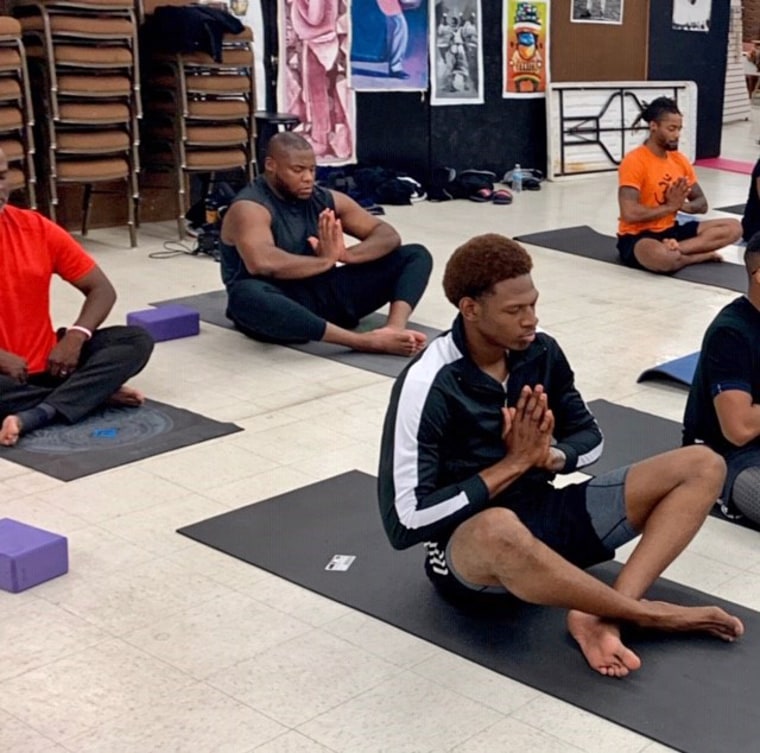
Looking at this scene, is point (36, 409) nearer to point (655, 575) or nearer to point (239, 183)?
point (655, 575)

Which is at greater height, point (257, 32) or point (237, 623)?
point (257, 32)

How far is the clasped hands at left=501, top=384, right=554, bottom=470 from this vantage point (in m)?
2.52

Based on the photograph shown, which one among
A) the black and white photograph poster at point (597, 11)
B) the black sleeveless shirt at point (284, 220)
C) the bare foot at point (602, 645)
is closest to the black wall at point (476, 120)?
the black and white photograph poster at point (597, 11)

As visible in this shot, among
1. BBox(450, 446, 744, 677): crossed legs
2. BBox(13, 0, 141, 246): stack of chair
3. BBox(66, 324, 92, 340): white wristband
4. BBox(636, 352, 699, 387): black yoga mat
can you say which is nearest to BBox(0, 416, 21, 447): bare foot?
BBox(66, 324, 92, 340): white wristband

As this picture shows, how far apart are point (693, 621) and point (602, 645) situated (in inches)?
9.1

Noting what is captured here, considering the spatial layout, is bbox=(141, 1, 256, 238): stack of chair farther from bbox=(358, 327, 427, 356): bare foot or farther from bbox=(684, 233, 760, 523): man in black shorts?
bbox=(684, 233, 760, 523): man in black shorts

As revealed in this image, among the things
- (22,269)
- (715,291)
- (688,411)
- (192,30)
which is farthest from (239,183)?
(688,411)

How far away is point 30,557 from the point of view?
2852 mm

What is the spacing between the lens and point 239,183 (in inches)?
296

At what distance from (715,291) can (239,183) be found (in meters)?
2.91

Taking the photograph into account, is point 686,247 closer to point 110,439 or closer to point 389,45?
point 389,45

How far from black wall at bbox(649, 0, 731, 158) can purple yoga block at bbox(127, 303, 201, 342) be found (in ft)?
21.8

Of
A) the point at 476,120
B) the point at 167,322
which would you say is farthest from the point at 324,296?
the point at 476,120

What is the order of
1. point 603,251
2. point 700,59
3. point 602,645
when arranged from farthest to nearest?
point 700,59 → point 603,251 → point 602,645
